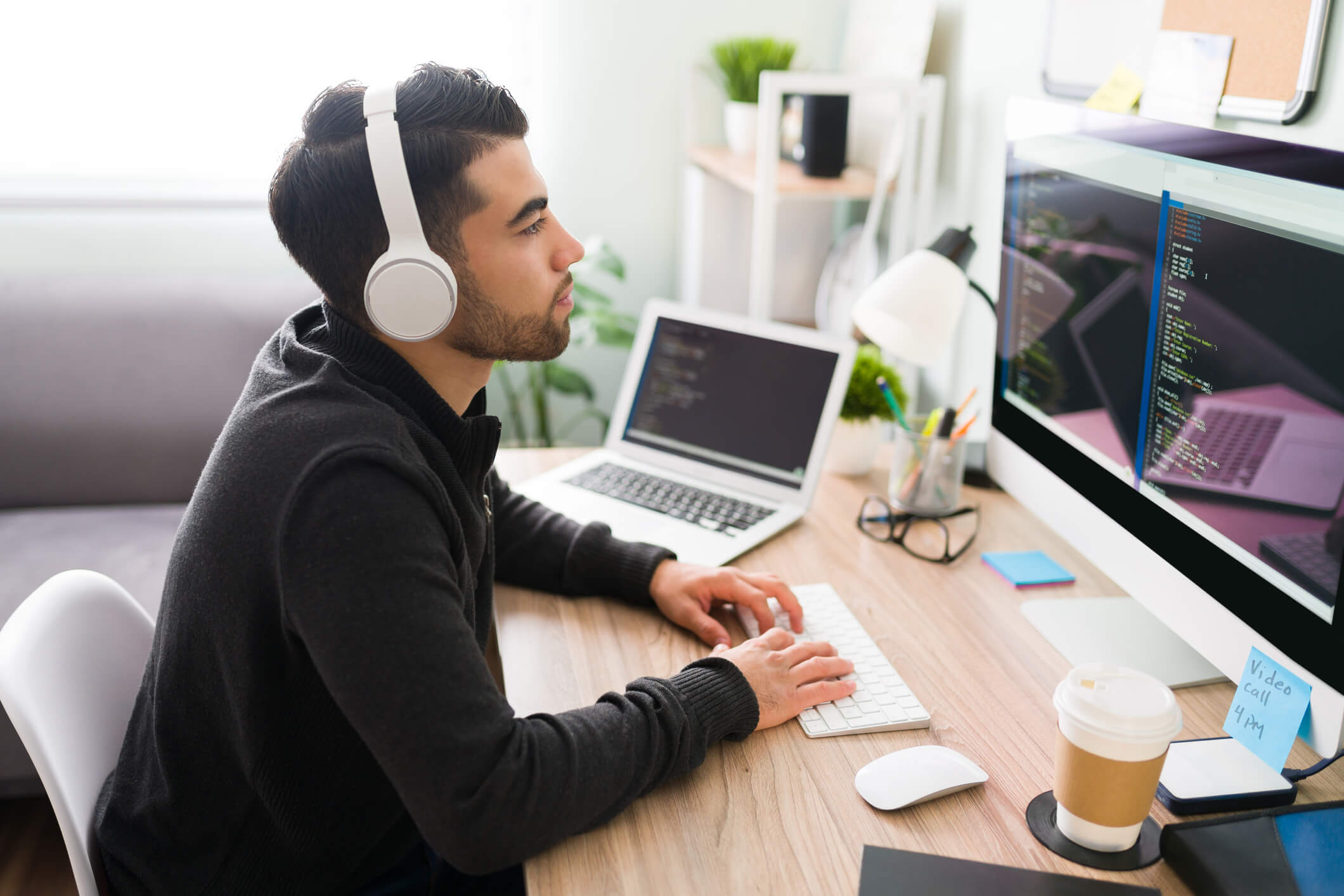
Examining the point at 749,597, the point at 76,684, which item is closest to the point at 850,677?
the point at 749,597

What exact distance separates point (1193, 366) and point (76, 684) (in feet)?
3.37

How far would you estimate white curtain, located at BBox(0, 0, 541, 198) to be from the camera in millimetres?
2238

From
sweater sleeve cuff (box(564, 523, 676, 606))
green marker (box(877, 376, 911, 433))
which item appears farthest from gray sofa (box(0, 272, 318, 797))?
green marker (box(877, 376, 911, 433))

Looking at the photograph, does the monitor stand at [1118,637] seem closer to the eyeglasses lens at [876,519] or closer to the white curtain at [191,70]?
the eyeglasses lens at [876,519]

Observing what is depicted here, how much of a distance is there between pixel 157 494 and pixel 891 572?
151 cm

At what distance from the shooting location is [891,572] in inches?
48.5

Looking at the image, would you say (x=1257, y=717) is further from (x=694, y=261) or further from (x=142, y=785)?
(x=694, y=261)

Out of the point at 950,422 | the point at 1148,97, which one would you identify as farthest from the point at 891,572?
the point at 1148,97

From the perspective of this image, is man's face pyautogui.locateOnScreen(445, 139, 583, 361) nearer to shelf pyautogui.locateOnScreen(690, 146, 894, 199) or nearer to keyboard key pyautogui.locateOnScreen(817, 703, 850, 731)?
keyboard key pyautogui.locateOnScreen(817, 703, 850, 731)

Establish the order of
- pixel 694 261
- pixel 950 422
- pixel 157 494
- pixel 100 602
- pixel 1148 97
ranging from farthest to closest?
pixel 694 261
pixel 157 494
pixel 950 422
pixel 1148 97
pixel 100 602

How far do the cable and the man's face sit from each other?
0.75 meters

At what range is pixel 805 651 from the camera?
975 mm

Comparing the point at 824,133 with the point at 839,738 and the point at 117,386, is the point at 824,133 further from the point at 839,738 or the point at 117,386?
the point at 117,386

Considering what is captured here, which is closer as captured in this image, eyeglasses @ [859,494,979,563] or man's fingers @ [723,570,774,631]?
man's fingers @ [723,570,774,631]
